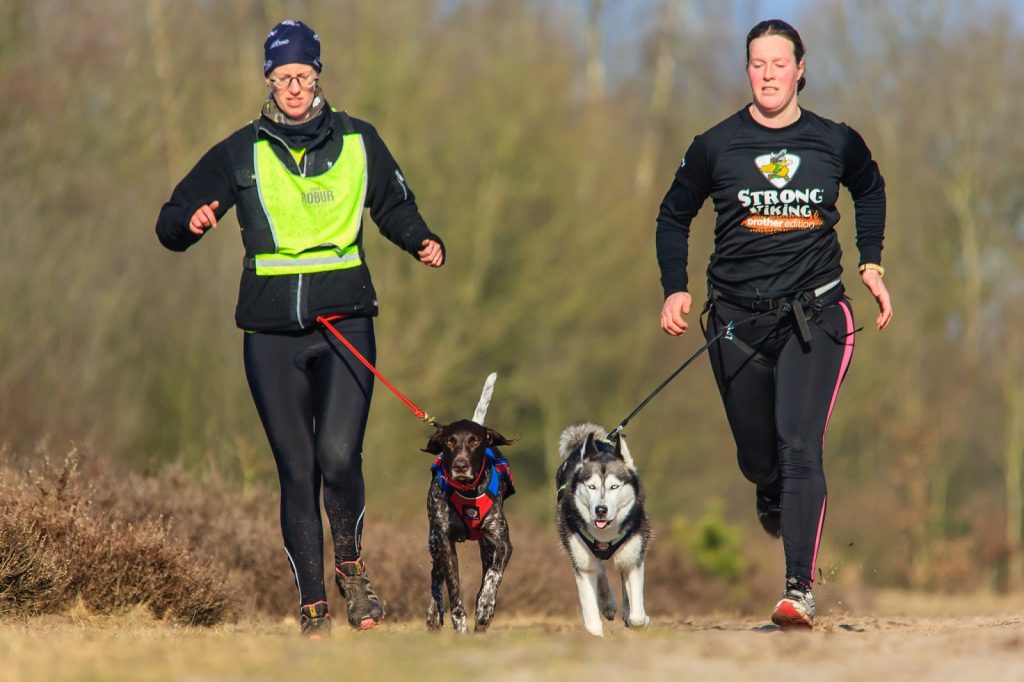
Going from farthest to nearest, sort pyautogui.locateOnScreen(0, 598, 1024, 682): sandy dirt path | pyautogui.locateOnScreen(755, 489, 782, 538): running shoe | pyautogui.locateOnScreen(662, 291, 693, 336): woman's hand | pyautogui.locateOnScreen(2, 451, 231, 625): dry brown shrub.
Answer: pyautogui.locateOnScreen(2, 451, 231, 625): dry brown shrub < pyautogui.locateOnScreen(755, 489, 782, 538): running shoe < pyautogui.locateOnScreen(662, 291, 693, 336): woman's hand < pyautogui.locateOnScreen(0, 598, 1024, 682): sandy dirt path

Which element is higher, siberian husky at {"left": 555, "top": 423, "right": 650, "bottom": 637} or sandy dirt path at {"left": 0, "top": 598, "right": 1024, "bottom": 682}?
siberian husky at {"left": 555, "top": 423, "right": 650, "bottom": 637}

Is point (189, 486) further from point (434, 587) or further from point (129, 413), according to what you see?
point (129, 413)

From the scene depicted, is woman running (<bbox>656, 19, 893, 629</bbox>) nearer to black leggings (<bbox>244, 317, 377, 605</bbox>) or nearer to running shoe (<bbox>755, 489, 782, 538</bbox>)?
running shoe (<bbox>755, 489, 782, 538</bbox>)

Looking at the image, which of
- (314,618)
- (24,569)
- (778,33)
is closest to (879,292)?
(778,33)

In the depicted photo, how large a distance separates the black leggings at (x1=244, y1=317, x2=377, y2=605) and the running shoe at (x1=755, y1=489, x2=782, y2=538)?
229 cm

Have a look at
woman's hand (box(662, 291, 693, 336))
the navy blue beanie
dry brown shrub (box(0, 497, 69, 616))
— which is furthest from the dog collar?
dry brown shrub (box(0, 497, 69, 616))

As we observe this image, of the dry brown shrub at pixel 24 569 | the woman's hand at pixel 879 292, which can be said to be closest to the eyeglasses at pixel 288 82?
the woman's hand at pixel 879 292

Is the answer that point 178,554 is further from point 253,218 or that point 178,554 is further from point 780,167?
point 780,167

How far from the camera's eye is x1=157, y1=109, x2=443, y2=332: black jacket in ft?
24.6

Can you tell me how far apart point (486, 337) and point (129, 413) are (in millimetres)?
6531

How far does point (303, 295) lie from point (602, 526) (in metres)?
1.96

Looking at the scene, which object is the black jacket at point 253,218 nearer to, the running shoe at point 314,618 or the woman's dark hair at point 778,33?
the running shoe at point 314,618

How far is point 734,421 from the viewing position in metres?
8.05

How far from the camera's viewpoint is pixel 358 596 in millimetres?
7578
